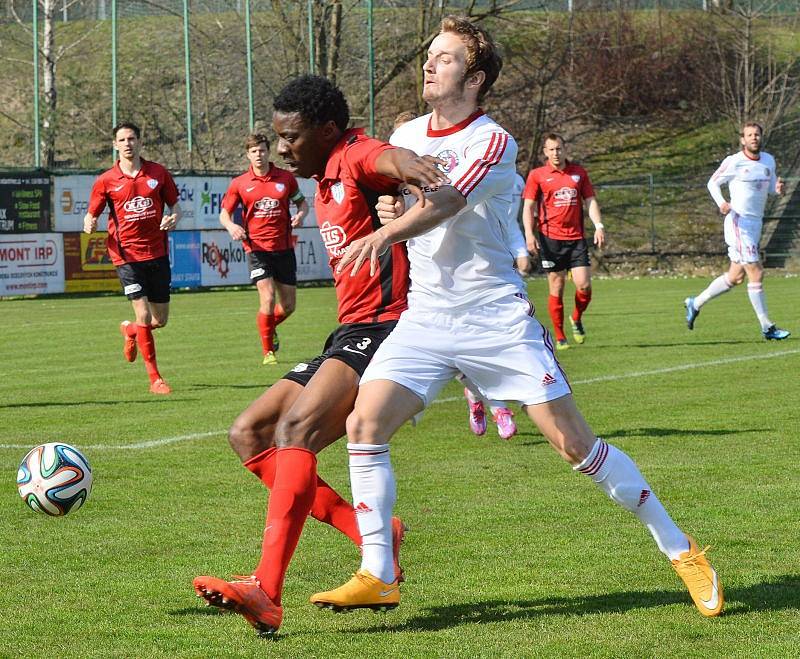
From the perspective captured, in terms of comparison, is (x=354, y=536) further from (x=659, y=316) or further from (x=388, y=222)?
(x=659, y=316)

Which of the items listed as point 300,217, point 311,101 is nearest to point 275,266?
point 300,217

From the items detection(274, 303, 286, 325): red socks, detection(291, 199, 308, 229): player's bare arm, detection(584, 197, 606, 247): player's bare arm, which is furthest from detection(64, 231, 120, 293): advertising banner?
detection(584, 197, 606, 247): player's bare arm

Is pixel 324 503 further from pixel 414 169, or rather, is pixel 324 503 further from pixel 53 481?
pixel 414 169

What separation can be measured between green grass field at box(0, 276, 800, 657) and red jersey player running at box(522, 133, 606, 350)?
8.32 ft

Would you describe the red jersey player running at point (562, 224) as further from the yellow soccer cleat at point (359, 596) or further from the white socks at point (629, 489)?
the yellow soccer cleat at point (359, 596)

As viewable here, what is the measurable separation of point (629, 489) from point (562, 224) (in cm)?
1098

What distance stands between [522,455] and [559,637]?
3976mm

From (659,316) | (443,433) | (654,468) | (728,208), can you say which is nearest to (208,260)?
(659,316)

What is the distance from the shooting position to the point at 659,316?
20.0 meters

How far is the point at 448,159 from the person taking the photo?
4.83 metres

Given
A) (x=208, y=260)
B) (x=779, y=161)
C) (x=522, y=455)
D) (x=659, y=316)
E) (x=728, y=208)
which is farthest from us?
(x=779, y=161)

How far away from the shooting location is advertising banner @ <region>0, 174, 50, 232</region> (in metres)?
25.4

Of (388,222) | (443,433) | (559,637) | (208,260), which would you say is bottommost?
(208,260)

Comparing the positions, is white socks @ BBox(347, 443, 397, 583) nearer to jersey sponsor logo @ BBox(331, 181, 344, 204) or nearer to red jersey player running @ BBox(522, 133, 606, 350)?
jersey sponsor logo @ BBox(331, 181, 344, 204)
